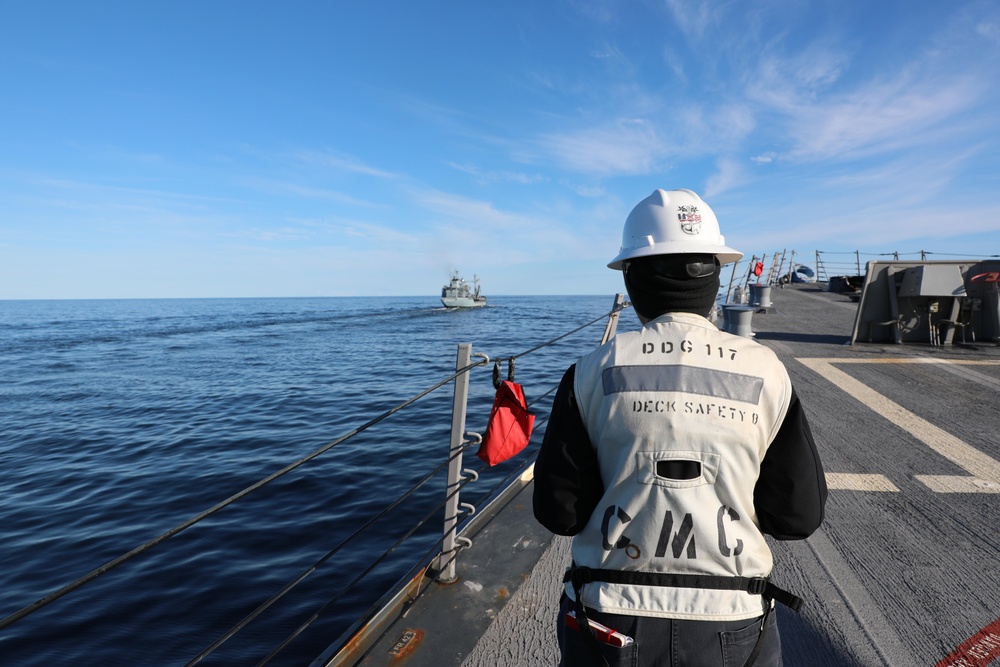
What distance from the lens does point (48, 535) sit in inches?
316

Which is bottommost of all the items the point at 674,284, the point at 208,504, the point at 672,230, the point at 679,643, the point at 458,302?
the point at 208,504

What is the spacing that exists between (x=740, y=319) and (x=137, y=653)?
968cm

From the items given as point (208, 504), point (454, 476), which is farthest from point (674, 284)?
point (208, 504)

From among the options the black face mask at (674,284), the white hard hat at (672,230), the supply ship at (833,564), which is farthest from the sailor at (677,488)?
the supply ship at (833,564)

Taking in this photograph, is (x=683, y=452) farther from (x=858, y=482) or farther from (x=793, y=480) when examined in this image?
(x=858, y=482)

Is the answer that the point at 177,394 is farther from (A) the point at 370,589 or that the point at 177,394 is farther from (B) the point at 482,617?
(B) the point at 482,617

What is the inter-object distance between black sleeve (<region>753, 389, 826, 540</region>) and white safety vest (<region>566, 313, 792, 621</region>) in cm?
5

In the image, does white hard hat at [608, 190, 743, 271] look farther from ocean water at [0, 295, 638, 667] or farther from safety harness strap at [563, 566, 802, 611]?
ocean water at [0, 295, 638, 667]

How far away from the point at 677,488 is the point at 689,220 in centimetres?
77

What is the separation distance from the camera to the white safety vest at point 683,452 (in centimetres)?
127

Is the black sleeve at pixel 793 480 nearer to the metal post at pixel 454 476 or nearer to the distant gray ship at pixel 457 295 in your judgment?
the metal post at pixel 454 476

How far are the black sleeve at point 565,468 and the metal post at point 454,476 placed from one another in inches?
57.6

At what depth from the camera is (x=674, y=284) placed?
1.49 m

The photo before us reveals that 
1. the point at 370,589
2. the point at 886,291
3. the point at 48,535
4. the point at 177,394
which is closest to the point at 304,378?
the point at 177,394
